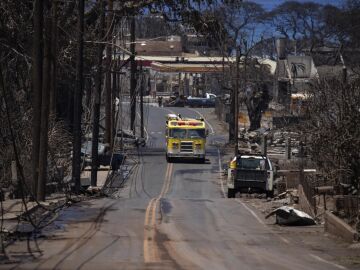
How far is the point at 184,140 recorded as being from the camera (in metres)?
54.0

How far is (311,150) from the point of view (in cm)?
2602

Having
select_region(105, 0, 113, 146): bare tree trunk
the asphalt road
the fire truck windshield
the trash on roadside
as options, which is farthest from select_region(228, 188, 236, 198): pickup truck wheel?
the fire truck windshield

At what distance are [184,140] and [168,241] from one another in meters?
38.4

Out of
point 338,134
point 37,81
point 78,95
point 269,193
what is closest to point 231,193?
point 269,193

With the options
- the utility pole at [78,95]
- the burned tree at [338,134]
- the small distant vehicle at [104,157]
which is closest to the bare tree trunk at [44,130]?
the utility pole at [78,95]

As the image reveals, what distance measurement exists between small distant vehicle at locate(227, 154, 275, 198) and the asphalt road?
9.39 metres

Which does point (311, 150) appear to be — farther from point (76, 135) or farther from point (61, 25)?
point (61, 25)

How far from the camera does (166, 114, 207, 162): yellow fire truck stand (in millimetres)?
54062

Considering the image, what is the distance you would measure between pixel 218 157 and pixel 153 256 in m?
47.4

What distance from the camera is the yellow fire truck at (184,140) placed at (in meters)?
54.1

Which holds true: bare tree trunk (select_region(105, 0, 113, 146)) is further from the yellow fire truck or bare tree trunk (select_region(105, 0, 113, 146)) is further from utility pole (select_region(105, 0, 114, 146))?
the yellow fire truck

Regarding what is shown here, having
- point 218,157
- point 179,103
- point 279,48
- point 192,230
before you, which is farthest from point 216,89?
point 192,230

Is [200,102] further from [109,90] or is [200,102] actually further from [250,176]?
[250,176]

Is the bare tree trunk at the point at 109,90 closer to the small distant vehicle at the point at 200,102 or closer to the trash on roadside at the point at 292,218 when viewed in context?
the trash on roadside at the point at 292,218
